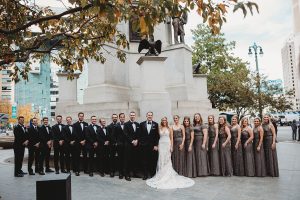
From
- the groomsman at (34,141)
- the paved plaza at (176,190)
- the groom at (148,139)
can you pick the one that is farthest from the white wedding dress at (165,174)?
the groomsman at (34,141)

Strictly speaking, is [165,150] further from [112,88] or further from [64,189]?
[112,88]

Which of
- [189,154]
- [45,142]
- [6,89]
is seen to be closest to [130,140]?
[189,154]

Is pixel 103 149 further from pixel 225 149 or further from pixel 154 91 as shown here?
pixel 225 149

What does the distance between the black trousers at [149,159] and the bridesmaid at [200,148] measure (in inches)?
53.8

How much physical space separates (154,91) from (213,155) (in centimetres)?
431

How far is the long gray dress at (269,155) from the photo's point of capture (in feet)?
30.6

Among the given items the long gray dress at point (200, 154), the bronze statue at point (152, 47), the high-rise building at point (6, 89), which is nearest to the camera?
the long gray dress at point (200, 154)

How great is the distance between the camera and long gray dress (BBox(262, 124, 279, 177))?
30.6 feet

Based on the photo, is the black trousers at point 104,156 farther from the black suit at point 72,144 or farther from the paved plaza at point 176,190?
the black suit at point 72,144

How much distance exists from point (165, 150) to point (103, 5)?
5.98 m

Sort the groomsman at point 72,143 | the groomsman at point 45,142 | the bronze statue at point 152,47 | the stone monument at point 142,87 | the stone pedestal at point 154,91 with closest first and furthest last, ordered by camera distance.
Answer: the groomsman at point 72,143
the groomsman at point 45,142
the stone pedestal at point 154,91
the stone monument at point 142,87
the bronze statue at point 152,47

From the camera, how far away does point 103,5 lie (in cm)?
429

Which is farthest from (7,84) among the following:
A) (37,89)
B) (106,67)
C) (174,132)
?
(174,132)

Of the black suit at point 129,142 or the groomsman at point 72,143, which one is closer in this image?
the black suit at point 129,142
